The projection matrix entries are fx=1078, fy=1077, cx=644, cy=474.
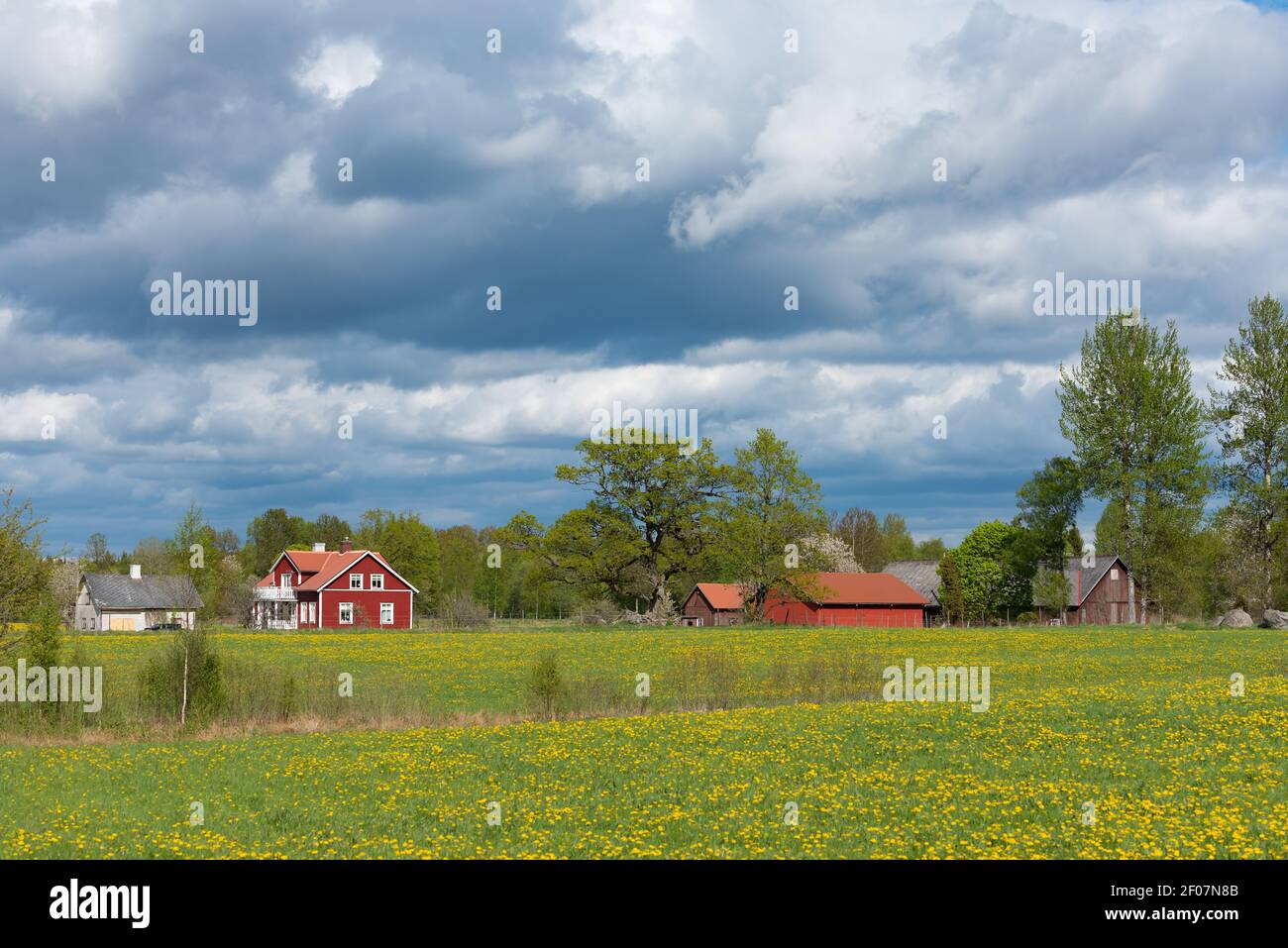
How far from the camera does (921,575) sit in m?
111

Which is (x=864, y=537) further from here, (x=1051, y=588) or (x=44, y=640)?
(x=44, y=640)

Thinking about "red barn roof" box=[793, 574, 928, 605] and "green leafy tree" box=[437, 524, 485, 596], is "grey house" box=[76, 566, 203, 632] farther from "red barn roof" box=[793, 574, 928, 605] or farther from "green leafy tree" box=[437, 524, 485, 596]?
"red barn roof" box=[793, 574, 928, 605]

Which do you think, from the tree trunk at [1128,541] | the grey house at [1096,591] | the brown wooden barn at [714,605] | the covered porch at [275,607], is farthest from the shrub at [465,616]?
the tree trunk at [1128,541]

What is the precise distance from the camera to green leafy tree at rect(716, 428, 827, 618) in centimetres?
8700

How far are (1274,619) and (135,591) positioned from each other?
10513 cm

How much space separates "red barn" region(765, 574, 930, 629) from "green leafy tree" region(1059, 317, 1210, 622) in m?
23.6

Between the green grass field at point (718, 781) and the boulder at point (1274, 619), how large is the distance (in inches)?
1500

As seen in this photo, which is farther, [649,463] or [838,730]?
[649,463]

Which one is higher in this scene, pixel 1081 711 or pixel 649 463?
pixel 649 463

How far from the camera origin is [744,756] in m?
21.8
